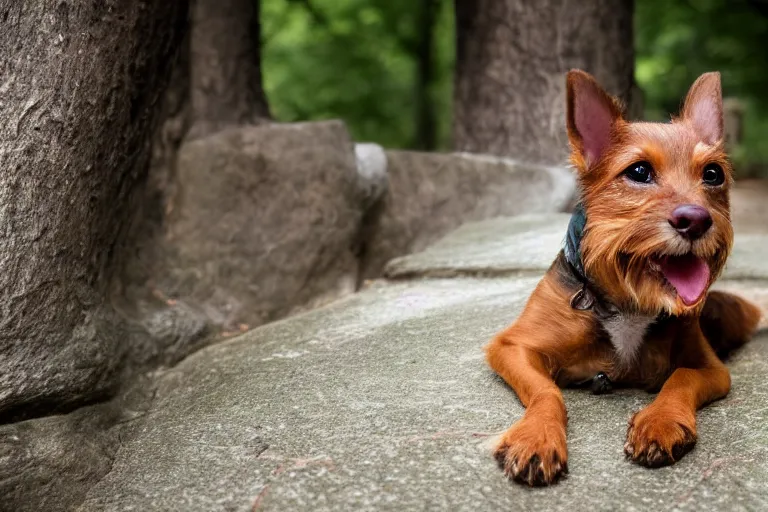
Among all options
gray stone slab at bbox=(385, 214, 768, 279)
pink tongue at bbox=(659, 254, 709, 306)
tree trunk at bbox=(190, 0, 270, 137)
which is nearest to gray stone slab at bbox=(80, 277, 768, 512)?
pink tongue at bbox=(659, 254, 709, 306)

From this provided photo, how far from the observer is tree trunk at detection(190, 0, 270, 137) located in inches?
245

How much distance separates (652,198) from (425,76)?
13.5 meters

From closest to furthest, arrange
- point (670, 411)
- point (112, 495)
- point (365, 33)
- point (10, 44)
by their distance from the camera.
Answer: point (670, 411)
point (112, 495)
point (10, 44)
point (365, 33)

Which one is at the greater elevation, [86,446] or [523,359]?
[523,359]

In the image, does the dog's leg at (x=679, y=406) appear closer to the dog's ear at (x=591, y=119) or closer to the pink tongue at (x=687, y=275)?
the pink tongue at (x=687, y=275)

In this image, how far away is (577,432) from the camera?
10.4ft

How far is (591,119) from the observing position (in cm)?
335

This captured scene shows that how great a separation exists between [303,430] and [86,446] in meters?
1.07

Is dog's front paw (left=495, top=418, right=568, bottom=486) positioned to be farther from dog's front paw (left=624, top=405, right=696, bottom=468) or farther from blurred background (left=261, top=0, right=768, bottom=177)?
blurred background (left=261, top=0, right=768, bottom=177)

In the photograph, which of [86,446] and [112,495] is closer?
[112,495]

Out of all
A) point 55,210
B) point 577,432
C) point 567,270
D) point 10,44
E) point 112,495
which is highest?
point 10,44

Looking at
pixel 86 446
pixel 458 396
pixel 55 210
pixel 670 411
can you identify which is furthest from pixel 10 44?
pixel 670 411

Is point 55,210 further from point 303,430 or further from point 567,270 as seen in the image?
point 567,270

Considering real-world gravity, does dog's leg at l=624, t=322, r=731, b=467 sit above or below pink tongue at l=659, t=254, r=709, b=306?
below
